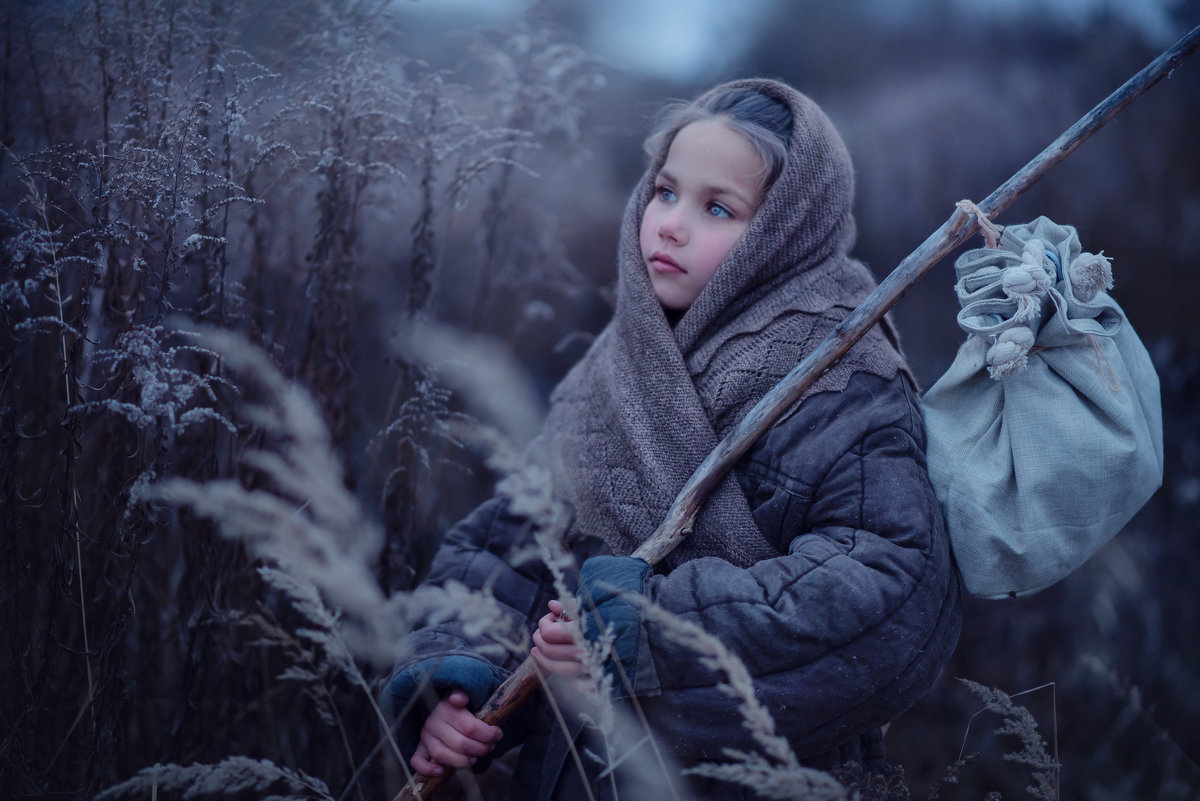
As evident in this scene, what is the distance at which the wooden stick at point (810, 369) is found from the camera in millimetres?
1464

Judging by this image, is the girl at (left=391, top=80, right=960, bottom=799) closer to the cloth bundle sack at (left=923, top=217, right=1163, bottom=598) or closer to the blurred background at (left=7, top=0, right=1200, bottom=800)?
the cloth bundle sack at (left=923, top=217, right=1163, bottom=598)

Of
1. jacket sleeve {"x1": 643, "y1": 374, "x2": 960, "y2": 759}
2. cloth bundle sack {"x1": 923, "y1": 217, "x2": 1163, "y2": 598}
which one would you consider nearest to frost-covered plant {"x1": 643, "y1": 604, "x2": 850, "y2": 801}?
jacket sleeve {"x1": 643, "y1": 374, "x2": 960, "y2": 759}

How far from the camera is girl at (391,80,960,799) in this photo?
1.42m

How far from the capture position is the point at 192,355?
211cm

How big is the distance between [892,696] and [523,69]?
212 cm

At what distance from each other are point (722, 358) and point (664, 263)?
0.83ft

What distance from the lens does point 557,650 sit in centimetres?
144

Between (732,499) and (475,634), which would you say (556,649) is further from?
(732,499)

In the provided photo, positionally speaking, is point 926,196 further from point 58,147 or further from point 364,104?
point 58,147

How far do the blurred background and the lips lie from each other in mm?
481

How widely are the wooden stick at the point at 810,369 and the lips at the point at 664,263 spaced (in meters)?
0.38

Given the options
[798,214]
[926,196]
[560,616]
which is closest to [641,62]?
[926,196]

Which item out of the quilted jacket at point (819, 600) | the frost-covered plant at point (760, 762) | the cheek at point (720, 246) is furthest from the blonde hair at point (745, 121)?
the frost-covered plant at point (760, 762)

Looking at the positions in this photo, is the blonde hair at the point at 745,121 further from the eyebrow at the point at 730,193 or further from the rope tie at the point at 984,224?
the rope tie at the point at 984,224
